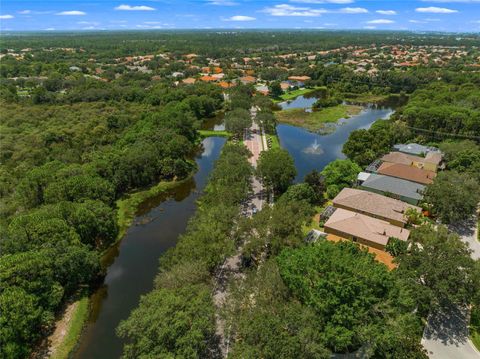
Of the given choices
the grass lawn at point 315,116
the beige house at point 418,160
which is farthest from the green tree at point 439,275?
the grass lawn at point 315,116

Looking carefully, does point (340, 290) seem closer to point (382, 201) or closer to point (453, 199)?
point (382, 201)

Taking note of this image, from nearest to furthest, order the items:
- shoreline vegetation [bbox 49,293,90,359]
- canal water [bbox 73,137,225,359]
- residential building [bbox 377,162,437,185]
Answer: shoreline vegetation [bbox 49,293,90,359] → canal water [bbox 73,137,225,359] → residential building [bbox 377,162,437,185]

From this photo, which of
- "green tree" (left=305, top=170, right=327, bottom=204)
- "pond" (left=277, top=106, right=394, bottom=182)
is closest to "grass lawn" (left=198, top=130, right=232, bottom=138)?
"pond" (left=277, top=106, right=394, bottom=182)

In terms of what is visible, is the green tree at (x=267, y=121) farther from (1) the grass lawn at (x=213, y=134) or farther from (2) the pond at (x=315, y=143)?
(1) the grass lawn at (x=213, y=134)

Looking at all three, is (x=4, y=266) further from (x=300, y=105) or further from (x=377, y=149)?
(x=300, y=105)

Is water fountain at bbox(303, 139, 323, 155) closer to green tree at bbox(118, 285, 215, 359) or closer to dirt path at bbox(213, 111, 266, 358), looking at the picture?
dirt path at bbox(213, 111, 266, 358)
